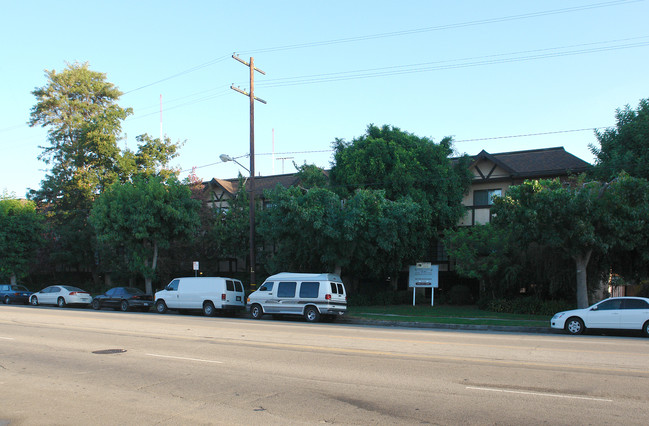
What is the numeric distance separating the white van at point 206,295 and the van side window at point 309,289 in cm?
459

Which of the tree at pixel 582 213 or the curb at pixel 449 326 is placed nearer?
the tree at pixel 582 213

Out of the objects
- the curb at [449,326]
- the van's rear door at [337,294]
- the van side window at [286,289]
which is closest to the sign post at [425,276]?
the curb at [449,326]

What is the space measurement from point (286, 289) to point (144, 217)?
11281 mm

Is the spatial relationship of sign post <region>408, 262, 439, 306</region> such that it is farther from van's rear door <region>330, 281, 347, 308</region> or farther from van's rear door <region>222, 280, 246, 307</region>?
van's rear door <region>222, 280, 246, 307</region>

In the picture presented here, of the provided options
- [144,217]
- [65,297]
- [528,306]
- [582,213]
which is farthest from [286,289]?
[65,297]

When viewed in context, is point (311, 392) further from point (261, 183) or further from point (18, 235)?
point (18, 235)

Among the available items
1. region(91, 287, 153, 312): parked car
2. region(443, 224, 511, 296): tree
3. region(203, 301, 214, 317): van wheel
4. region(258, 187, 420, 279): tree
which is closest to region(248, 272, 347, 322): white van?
region(203, 301, 214, 317): van wheel

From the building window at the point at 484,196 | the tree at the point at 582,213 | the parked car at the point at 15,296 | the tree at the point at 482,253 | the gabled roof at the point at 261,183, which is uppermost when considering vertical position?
the gabled roof at the point at 261,183

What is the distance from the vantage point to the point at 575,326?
1800cm

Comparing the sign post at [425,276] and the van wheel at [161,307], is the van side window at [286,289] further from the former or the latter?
the sign post at [425,276]

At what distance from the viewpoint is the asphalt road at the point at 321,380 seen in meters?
6.87

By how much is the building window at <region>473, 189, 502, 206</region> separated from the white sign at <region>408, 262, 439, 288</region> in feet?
17.5

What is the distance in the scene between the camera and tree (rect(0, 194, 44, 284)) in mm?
39969

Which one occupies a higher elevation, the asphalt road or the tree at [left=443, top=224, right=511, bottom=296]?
the tree at [left=443, top=224, right=511, bottom=296]
